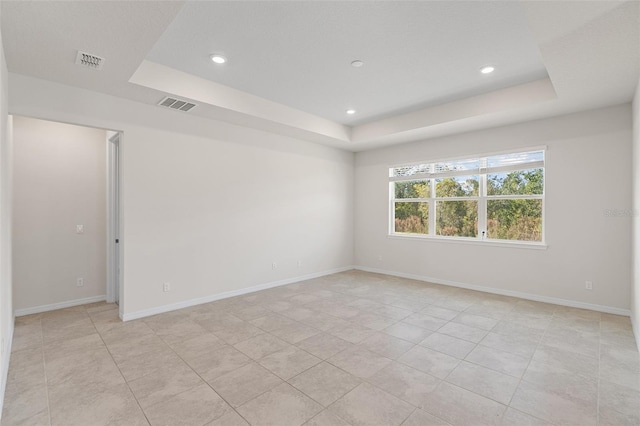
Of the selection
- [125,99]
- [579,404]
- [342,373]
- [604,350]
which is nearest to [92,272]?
[125,99]

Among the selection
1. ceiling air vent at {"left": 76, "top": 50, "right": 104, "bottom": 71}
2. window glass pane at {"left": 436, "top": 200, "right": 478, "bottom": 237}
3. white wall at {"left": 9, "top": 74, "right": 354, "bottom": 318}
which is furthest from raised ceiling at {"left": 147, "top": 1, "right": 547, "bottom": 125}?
window glass pane at {"left": 436, "top": 200, "right": 478, "bottom": 237}

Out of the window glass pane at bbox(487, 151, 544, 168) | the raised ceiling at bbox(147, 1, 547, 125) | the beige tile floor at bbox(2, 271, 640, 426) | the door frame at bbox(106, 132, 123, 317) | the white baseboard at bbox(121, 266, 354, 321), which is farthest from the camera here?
the window glass pane at bbox(487, 151, 544, 168)

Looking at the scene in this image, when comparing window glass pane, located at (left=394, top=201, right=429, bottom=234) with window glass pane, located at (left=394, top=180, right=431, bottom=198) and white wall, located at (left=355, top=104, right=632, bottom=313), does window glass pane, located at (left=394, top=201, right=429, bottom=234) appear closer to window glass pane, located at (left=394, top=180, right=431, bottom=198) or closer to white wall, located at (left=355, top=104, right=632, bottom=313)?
window glass pane, located at (left=394, top=180, right=431, bottom=198)

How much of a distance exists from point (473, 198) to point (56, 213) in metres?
6.48

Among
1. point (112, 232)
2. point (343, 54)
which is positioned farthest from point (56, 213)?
point (343, 54)

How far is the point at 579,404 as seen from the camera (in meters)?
2.13

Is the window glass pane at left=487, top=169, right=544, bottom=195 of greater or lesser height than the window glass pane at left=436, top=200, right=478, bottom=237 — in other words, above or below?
above

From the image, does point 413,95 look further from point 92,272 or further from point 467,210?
point 92,272

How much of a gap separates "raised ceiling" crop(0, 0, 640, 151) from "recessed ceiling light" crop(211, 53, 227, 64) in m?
0.07

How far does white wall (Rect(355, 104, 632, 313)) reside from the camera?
394cm

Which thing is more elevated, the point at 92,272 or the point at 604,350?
the point at 92,272

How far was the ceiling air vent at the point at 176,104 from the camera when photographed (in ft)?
12.1

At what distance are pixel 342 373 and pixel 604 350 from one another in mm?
A: 2611

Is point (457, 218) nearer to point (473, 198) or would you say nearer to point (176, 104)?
point (473, 198)
